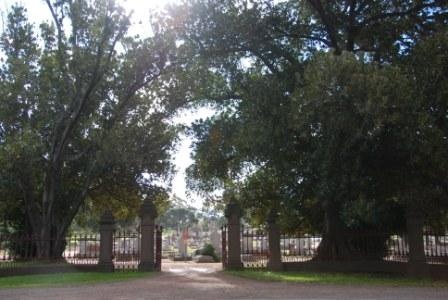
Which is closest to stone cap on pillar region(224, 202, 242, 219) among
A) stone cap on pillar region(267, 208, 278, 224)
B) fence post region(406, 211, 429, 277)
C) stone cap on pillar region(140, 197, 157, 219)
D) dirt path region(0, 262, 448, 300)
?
stone cap on pillar region(267, 208, 278, 224)

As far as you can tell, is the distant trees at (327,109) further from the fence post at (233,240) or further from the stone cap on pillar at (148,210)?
the stone cap on pillar at (148,210)

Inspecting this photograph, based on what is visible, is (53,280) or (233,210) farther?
(233,210)

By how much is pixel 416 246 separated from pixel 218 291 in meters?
9.07

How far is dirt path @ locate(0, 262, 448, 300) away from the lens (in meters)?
12.0

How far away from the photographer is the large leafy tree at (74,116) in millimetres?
21219

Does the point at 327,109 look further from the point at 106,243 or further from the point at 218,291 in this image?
the point at 106,243

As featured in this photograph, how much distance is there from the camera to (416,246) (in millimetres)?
19188

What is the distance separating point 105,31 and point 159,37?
6.73ft

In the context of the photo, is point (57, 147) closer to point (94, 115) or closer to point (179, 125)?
point (94, 115)

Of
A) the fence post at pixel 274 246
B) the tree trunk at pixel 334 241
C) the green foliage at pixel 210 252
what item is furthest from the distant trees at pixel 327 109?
the green foliage at pixel 210 252

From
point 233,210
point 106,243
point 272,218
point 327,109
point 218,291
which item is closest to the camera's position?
point 218,291

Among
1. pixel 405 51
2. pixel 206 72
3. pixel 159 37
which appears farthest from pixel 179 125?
pixel 405 51

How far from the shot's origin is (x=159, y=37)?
20.8m

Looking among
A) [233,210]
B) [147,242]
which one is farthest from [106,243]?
[233,210]
